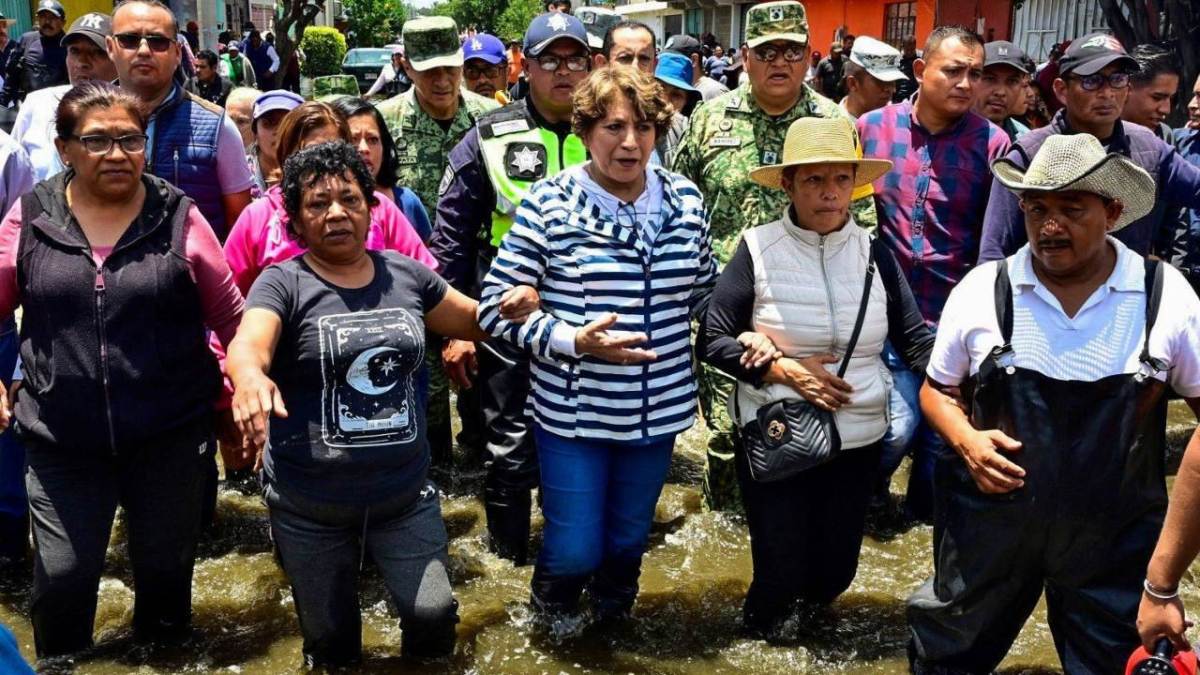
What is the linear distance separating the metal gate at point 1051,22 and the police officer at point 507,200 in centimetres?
1867

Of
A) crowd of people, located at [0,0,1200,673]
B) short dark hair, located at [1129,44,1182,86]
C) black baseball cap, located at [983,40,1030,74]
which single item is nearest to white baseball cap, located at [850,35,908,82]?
black baseball cap, located at [983,40,1030,74]

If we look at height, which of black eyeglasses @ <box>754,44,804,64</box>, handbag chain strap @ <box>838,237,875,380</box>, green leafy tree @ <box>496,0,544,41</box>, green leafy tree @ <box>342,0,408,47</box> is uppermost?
green leafy tree @ <box>496,0,544,41</box>

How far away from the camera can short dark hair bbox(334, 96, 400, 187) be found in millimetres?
4582

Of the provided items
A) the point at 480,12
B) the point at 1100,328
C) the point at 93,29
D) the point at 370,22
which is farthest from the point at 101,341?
the point at 480,12

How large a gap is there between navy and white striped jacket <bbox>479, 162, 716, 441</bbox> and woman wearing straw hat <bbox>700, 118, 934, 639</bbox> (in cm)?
18

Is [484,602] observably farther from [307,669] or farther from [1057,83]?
[1057,83]

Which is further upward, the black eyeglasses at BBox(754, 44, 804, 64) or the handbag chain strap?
the black eyeglasses at BBox(754, 44, 804, 64)

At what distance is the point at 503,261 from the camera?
3.83 m

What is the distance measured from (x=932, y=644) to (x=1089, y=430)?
90cm

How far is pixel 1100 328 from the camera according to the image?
3.12 meters

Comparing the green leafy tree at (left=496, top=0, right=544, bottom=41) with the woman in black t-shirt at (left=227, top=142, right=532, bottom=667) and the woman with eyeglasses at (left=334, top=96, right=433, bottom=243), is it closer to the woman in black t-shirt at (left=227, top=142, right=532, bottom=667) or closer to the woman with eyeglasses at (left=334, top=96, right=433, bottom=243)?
the woman with eyeglasses at (left=334, top=96, right=433, bottom=243)

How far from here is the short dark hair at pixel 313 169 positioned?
3568 mm

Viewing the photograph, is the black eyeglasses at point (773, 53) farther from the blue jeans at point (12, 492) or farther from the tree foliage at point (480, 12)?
the tree foliage at point (480, 12)

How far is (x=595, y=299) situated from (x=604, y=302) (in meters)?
0.03
